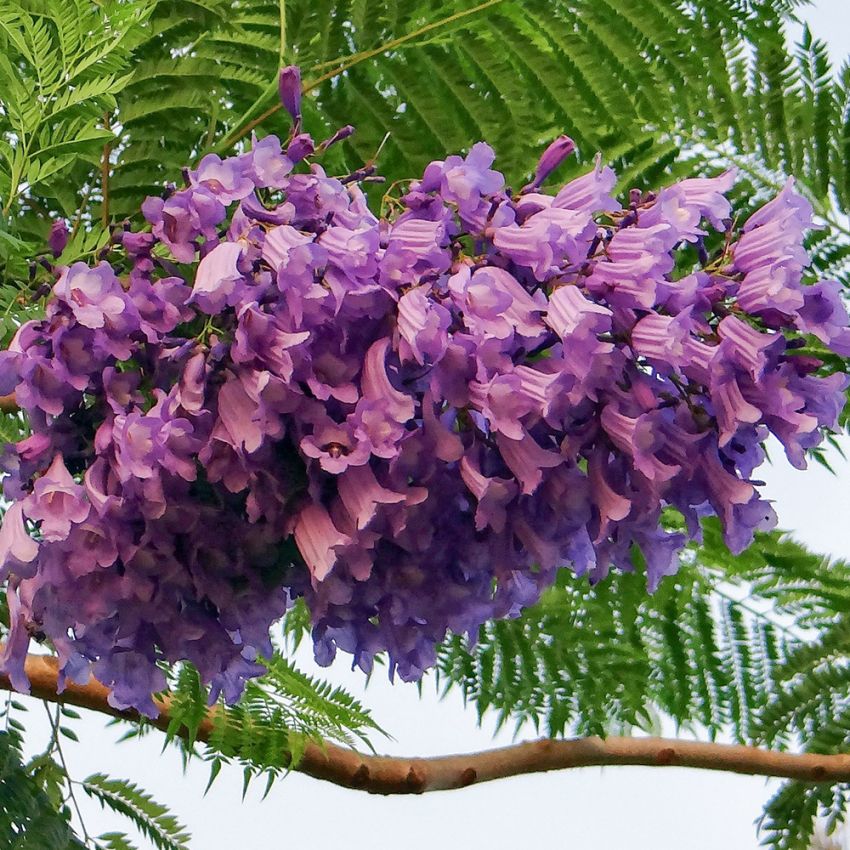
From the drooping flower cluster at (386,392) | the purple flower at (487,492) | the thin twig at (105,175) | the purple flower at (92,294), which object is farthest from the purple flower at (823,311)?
the thin twig at (105,175)

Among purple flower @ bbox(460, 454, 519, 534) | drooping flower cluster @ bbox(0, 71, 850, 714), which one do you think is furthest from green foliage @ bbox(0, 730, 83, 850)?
purple flower @ bbox(460, 454, 519, 534)

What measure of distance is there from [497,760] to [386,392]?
59 cm

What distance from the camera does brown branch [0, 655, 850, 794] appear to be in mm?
826

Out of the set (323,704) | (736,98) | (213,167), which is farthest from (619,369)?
(736,98)

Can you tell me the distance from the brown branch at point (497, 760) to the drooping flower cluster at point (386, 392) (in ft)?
1.40

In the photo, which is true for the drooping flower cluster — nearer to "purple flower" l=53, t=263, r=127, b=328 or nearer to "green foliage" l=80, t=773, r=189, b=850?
"purple flower" l=53, t=263, r=127, b=328

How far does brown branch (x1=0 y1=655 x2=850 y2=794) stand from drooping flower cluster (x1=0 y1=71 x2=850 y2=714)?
426mm

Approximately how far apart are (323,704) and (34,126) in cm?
42

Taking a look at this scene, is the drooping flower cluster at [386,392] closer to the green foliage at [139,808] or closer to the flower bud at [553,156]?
the flower bud at [553,156]

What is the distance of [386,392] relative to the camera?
1.20ft

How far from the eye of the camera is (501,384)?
0.36 m

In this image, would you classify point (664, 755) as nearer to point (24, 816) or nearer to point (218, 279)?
point (24, 816)

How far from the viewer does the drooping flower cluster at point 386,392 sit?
37 cm

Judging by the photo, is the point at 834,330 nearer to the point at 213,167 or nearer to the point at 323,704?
the point at 213,167
